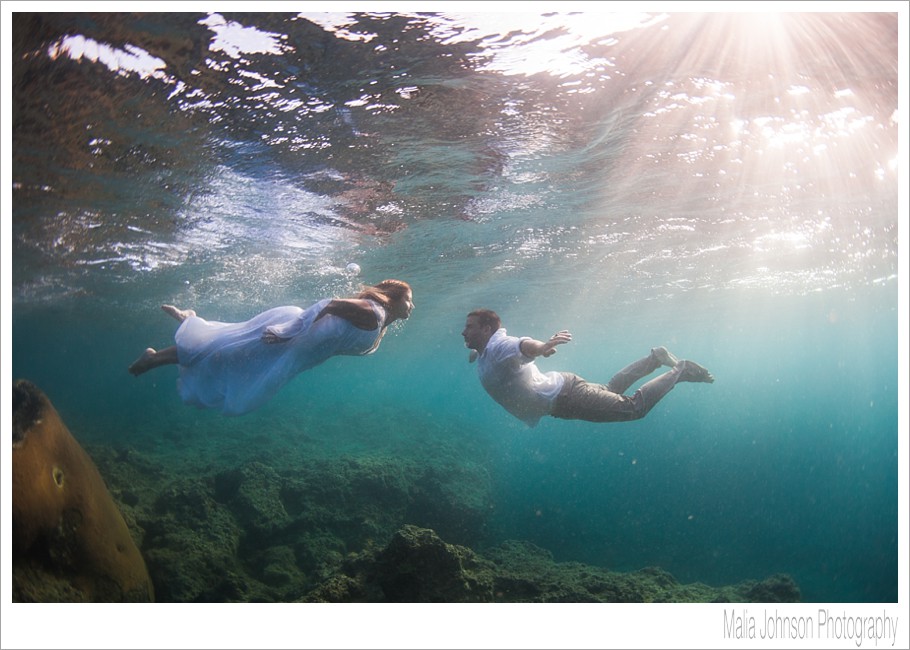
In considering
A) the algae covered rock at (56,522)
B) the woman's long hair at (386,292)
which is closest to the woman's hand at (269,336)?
the woman's long hair at (386,292)

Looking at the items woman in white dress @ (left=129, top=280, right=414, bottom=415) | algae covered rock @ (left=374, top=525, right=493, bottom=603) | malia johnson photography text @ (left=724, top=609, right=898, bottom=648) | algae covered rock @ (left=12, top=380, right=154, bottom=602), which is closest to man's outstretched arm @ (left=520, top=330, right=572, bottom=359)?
woman in white dress @ (left=129, top=280, right=414, bottom=415)

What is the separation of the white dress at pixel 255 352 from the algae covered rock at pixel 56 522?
137 centimetres

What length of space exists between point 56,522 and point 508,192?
10224mm

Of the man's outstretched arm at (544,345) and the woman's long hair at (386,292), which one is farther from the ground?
the woman's long hair at (386,292)

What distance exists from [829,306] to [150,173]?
43126mm

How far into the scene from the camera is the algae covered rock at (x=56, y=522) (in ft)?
14.5

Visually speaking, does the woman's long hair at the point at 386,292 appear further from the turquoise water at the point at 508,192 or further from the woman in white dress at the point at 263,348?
the turquoise water at the point at 508,192

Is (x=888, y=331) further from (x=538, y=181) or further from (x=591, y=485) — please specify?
(x=538, y=181)

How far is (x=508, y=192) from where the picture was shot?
1121 cm

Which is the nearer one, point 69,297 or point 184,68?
point 184,68

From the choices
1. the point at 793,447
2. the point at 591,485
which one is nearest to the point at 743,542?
the point at 591,485

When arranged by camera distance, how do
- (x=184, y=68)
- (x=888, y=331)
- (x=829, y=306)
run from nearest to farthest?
(x=184, y=68), (x=829, y=306), (x=888, y=331)

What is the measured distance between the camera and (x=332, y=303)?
5.16 meters

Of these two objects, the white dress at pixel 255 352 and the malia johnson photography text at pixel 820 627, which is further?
the white dress at pixel 255 352
